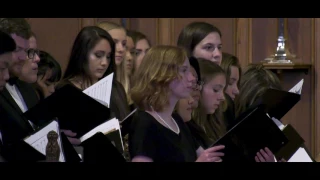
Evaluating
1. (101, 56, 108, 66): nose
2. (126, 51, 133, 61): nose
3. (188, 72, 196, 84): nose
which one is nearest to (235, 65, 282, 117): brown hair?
(126, 51, 133, 61): nose

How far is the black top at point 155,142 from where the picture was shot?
2283 millimetres

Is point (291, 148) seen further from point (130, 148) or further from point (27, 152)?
point (27, 152)

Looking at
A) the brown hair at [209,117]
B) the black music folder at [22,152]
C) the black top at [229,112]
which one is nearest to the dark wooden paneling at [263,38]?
the black top at [229,112]

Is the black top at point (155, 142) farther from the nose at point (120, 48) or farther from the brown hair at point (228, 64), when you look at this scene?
the nose at point (120, 48)

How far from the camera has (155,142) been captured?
91.1 inches

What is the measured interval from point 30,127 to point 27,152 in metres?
0.37

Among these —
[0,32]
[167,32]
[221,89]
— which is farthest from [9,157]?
[167,32]

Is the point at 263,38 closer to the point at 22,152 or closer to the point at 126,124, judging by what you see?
the point at 126,124

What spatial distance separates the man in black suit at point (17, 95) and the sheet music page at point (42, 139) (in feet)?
0.52

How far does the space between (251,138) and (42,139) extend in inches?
28.0

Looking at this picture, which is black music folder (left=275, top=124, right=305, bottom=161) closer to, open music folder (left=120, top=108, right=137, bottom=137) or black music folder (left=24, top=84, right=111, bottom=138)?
open music folder (left=120, top=108, right=137, bottom=137)

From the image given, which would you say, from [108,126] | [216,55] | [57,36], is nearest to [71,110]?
[108,126]

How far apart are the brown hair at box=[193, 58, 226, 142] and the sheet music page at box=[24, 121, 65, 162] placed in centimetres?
85

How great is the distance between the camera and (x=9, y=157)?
7.10 feet
